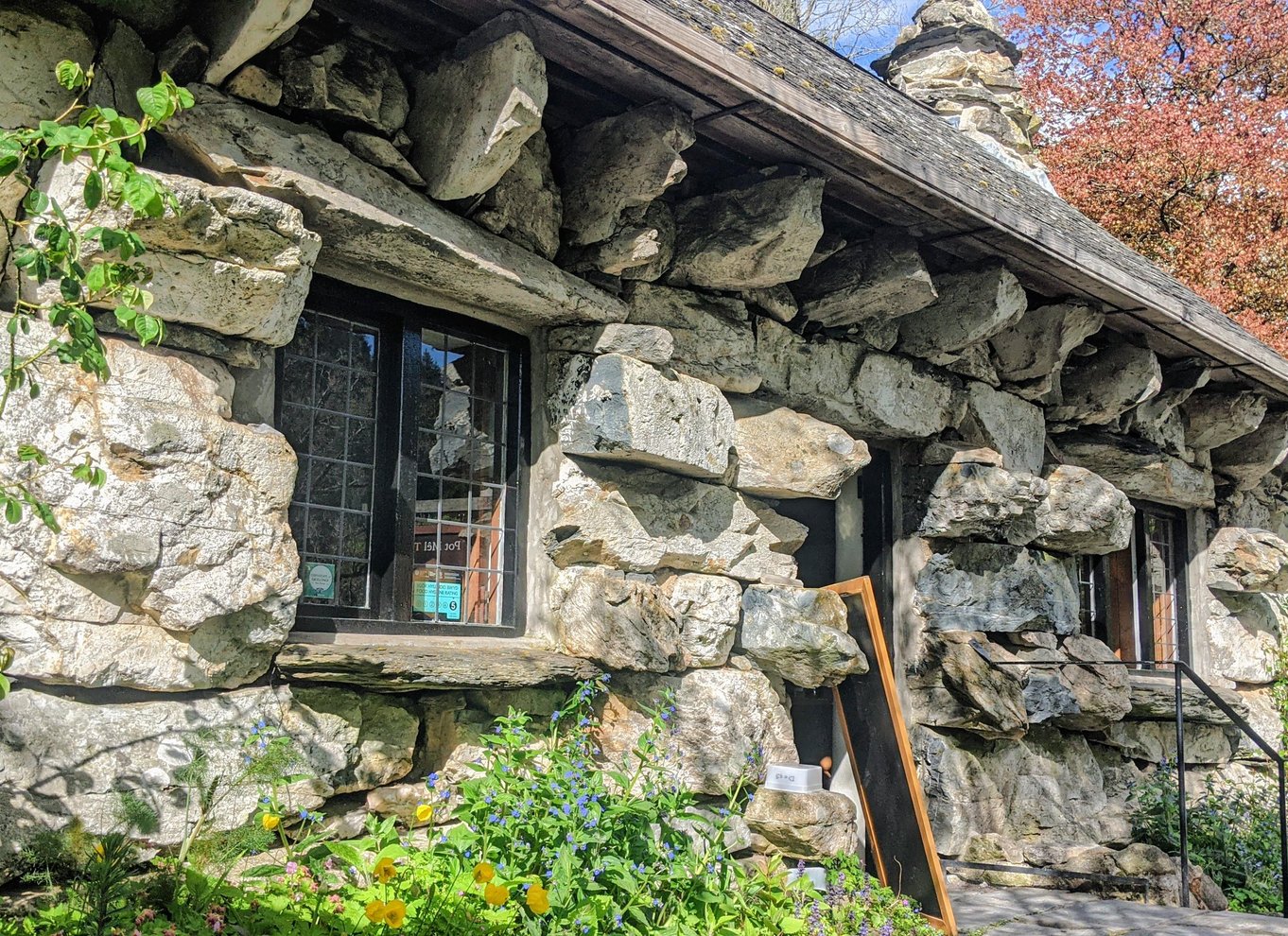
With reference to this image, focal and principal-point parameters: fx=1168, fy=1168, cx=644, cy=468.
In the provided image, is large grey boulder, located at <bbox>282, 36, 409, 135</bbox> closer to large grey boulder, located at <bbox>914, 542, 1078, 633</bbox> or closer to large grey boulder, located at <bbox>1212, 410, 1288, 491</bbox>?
large grey boulder, located at <bbox>914, 542, 1078, 633</bbox>

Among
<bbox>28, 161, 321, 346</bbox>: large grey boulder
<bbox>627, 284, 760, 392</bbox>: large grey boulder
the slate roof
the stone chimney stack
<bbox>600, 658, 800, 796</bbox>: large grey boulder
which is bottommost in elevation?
<bbox>600, 658, 800, 796</bbox>: large grey boulder

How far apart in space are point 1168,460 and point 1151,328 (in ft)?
5.00

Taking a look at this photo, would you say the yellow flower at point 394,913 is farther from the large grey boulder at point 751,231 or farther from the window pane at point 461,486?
the large grey boulder at point 751,231

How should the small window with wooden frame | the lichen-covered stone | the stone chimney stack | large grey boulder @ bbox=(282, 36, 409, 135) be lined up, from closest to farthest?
the lichen-covered stone < large grey boulder @ bbox=(282, 36, 409, 135) < the small window with wooden frame < the stone chimney stack

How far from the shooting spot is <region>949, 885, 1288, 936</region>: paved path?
4.01 metres

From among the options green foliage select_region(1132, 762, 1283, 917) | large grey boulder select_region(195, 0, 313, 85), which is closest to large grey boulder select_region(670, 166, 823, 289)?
large grey boulder select_region(195, 0, 313, 85)

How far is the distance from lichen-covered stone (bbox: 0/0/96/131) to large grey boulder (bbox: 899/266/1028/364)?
10.6 ft

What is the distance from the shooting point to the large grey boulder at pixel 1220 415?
21.6 ft

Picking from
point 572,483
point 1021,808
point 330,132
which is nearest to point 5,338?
point 330,132

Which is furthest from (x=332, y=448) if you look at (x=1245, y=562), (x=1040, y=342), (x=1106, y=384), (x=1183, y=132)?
(x=1183, y=132)

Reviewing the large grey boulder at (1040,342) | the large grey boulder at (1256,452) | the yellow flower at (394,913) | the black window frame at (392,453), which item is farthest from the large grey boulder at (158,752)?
the large grey boulder at (1256,452)

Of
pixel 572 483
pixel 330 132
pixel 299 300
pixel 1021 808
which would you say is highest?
pixel 330 132

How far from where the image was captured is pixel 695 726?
3.75 metres

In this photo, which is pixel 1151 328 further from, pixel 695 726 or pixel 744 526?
pixel 695 726
